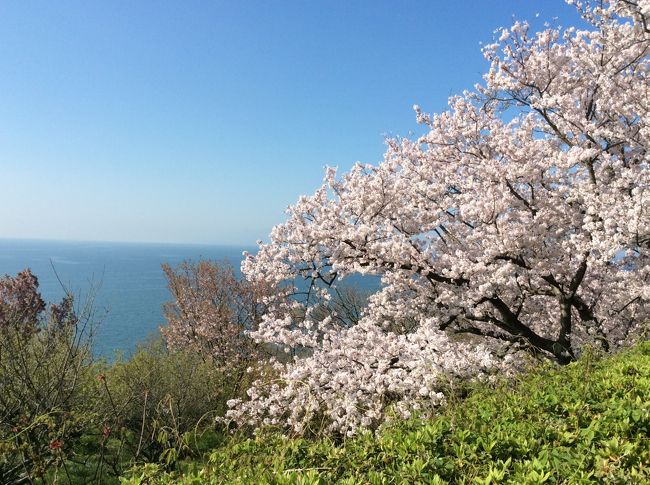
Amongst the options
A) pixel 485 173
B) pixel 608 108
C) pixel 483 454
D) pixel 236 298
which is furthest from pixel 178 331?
pixel 483 454

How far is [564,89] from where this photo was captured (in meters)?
10.6

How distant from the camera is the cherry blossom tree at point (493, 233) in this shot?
8.51 meters

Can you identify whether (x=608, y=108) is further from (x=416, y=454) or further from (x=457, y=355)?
(x=416, y=454)

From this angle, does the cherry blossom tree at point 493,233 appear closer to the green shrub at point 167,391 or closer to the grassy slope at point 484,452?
the grassy slope at point 484,452

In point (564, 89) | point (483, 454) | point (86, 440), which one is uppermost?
point (564, 89)

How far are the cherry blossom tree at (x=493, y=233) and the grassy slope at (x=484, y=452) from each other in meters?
3.81

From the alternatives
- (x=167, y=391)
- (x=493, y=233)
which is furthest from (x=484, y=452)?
(x=167, y=391)

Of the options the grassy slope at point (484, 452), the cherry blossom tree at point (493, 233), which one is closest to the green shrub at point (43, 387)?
the cherry blossom tree at point (493, 233)

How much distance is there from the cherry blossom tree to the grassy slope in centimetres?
381

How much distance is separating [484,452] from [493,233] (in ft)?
21.9

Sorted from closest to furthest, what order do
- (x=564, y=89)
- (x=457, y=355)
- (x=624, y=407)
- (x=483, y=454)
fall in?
(x=483, y=454), (x=624, y=407), (x=457, y=355), (x=564, y=89)

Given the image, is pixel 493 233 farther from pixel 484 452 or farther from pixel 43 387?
pixel 43 387

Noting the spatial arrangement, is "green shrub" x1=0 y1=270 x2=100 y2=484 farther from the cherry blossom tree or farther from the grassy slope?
the grassy slope

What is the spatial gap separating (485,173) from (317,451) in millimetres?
7878
